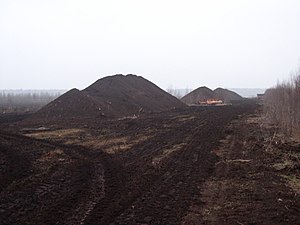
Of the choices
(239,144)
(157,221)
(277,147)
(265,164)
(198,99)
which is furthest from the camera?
(198,99)

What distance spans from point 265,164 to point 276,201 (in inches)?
187

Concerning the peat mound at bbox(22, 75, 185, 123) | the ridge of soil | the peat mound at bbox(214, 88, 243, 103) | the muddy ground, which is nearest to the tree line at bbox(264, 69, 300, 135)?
the muddy ground

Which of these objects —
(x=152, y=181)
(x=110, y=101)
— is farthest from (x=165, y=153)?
(x=110, y=101)

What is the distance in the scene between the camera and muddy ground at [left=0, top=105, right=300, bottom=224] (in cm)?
825

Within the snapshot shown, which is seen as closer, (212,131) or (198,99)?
(212,131)

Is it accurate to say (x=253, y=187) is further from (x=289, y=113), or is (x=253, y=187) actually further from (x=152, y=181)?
(x=289, y=113)

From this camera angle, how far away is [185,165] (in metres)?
14.0

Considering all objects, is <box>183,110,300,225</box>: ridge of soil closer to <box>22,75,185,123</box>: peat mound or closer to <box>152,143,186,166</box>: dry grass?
<box>152,143,186,166</box>: dry grass

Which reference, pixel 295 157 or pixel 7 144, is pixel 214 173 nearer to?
pixel 295 157

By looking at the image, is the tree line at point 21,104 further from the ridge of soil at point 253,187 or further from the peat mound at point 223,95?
the ridge of soil at point 253,187

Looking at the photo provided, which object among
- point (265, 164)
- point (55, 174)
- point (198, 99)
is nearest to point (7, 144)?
point (55, 174)

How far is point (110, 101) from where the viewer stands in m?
44.9

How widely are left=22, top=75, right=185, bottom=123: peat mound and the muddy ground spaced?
17.6 meters

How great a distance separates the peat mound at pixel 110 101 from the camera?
39250 millimetres
